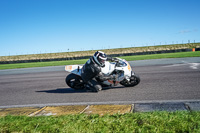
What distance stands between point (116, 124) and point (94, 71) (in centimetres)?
374

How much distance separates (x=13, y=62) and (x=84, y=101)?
38067 millimetres

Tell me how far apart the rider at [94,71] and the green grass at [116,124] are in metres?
3.17

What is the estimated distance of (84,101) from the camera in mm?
5988

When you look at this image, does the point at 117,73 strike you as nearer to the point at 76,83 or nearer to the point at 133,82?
the point at 133,82

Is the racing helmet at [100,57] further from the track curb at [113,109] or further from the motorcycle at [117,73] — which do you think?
the track curb at [113,109]

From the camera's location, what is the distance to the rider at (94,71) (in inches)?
274

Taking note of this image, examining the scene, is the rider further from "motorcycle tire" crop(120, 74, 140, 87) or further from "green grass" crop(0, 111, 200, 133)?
"green grass" crop(0, 111, 200, 133)

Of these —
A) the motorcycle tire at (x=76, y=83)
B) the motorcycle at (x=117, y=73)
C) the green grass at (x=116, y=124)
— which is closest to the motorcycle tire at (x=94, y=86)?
the motorcycle at (x=117, y=73)

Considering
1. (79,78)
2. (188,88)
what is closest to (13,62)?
(79,78)

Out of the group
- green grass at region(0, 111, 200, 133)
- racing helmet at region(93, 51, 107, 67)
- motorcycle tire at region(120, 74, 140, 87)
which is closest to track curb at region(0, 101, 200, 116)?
green grass at region(0, 111, 200, 133)

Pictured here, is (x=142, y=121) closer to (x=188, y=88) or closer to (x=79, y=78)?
(x=188, y=88)

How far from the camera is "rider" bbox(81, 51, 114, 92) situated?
696 centimetres

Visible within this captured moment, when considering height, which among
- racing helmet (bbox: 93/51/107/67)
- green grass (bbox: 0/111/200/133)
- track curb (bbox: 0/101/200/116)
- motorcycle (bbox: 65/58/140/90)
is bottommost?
track curb (bbox: 0/101/200/116)

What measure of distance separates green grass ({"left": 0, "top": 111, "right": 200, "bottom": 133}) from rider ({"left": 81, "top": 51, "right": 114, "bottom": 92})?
317 centimetres
